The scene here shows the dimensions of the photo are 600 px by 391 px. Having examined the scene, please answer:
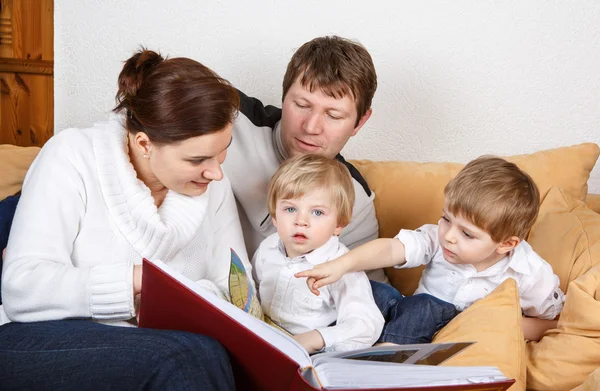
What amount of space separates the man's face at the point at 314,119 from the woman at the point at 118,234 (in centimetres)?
34

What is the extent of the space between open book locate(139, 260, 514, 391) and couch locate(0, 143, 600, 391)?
31 cm

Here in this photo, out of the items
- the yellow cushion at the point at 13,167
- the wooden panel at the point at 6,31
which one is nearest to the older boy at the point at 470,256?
the yellow cushion at the point at 13,167

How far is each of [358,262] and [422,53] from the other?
937mm

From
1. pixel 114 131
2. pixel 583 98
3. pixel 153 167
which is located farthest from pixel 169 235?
pixel 583 98

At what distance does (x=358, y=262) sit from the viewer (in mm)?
1598

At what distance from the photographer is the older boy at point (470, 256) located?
1605mm

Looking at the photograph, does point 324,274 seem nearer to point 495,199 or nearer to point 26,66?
point 495,199

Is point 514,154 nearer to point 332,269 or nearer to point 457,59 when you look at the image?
point 457,59

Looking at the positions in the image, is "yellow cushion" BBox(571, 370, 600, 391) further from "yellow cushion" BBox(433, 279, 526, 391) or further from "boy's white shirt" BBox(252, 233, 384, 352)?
"boy's white shirt" BBox(252, 233, 384, 352)

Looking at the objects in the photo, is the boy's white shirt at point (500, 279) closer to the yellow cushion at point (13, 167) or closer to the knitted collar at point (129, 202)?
the knitted collar at point (129, 202)

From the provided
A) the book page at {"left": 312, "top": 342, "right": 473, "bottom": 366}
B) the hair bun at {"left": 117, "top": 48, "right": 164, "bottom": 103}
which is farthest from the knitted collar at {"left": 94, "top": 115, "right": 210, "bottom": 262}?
the book page at {"left": 312, "top": 342, "right": 473, "bottom": 366}

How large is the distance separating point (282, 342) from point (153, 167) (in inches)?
24.3

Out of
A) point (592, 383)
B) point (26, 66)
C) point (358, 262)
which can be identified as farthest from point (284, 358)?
point (26, 66)

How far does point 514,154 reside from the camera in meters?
2.31
